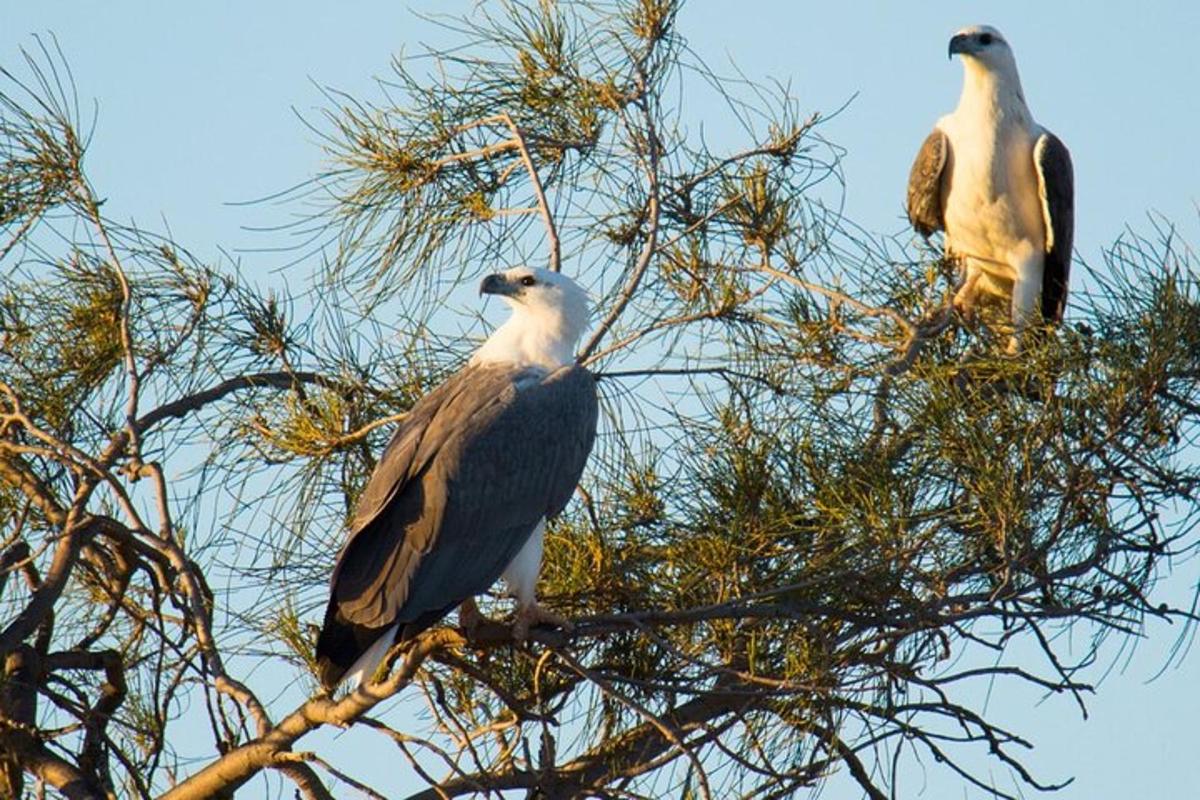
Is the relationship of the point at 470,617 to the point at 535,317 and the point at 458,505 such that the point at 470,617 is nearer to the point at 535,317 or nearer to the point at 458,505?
the point at 458,505

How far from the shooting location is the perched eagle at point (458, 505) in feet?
14.7

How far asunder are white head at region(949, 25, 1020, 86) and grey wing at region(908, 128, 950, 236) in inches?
10.9

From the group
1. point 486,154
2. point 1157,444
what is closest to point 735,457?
point 1157,444

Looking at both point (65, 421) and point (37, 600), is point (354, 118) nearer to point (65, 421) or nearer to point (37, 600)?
point (65, 421)

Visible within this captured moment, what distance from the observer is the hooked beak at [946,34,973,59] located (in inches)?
278

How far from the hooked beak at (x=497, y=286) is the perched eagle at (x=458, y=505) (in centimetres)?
23

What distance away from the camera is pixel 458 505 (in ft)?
15.7

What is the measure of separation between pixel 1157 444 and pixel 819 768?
1019mm

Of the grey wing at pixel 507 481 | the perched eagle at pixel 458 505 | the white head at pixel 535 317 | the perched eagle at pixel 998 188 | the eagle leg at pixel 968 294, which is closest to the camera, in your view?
the perched eagle at pixel 458 505

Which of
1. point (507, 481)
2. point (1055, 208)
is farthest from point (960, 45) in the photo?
point (507, 481)

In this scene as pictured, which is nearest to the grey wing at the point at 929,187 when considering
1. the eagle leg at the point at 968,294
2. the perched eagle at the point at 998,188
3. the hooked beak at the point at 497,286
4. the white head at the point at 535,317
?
the perched eagle at the point at 998,188

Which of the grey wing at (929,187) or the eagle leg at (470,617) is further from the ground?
the grey wing at (929,187)

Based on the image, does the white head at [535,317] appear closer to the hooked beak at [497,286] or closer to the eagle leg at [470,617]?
the hooked beak at [497,286]

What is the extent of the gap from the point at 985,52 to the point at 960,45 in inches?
3.7
